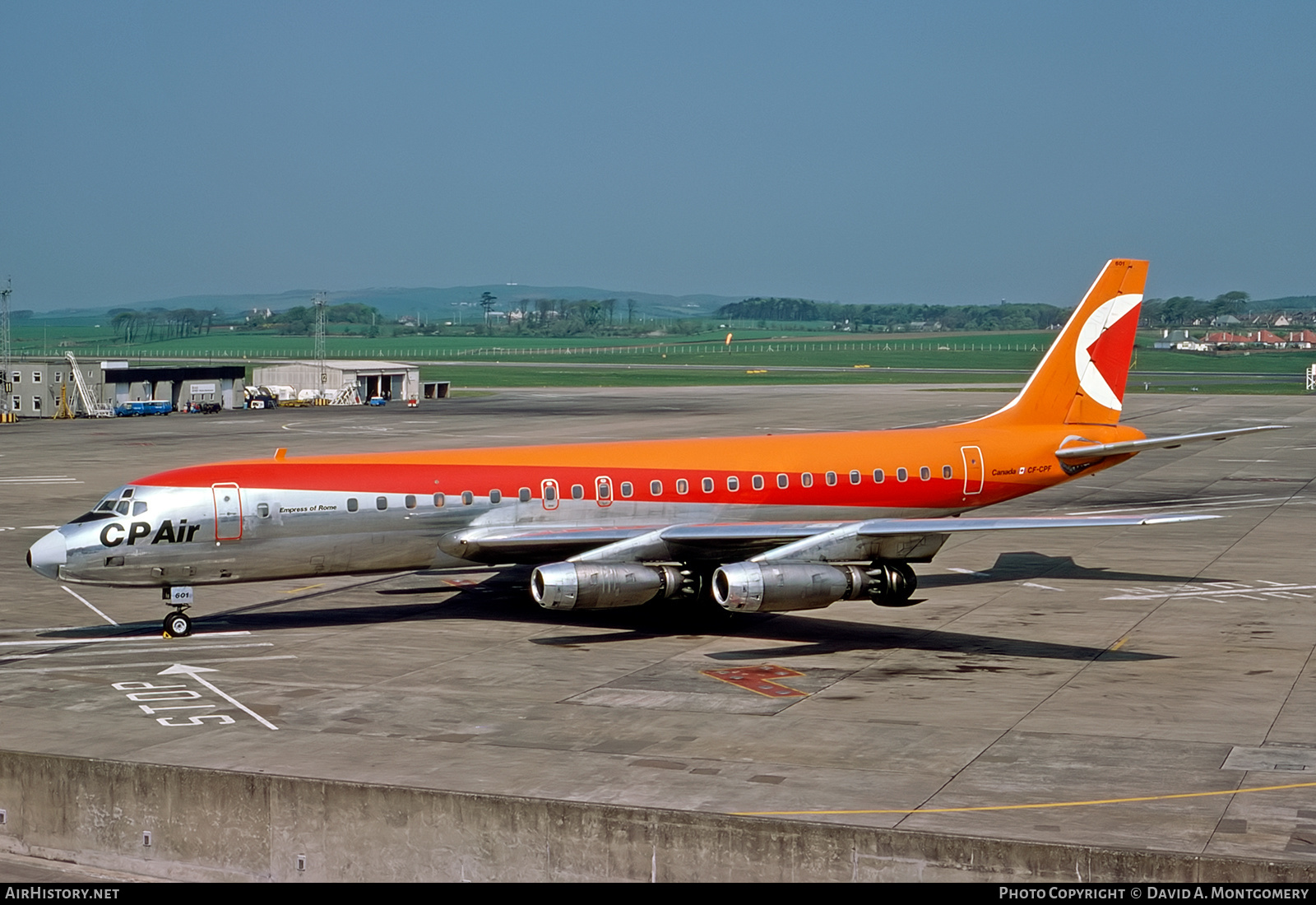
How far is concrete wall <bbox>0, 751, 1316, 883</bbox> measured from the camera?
1784cm

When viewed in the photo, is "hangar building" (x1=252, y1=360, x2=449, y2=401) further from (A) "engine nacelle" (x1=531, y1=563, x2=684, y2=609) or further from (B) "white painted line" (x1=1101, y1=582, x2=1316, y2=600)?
(A) "engine nacelle" (x1=531, y1=563, x2=684, y2=609)

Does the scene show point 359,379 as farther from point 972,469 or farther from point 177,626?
point 177,626

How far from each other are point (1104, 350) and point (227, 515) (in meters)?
25.4

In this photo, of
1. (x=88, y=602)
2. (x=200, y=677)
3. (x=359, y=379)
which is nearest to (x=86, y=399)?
(x=359, y=379)

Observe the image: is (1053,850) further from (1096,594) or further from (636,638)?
(1096,594)

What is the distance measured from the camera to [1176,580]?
40312 mm

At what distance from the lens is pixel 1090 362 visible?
1639 inches

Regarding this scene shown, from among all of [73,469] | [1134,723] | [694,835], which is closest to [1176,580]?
[1134,723]

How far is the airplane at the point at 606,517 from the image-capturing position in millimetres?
31422

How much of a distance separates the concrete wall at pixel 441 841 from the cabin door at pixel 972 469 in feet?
71.8

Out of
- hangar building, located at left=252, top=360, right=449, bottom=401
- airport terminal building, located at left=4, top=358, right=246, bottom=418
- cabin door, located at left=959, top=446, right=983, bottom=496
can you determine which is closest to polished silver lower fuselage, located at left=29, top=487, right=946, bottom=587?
cabin door, located at left=959, top=446, right=983, bottom=496

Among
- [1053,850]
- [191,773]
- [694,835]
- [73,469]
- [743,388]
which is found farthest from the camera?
[743,388]

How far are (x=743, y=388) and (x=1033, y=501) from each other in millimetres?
96919

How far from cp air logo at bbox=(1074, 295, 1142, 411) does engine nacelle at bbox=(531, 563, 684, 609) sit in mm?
16265
